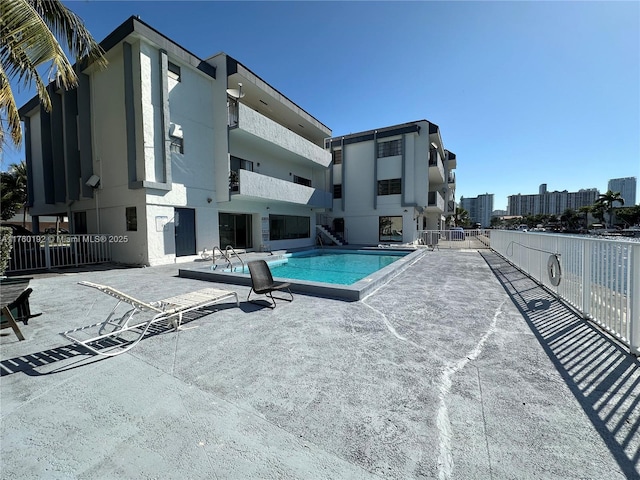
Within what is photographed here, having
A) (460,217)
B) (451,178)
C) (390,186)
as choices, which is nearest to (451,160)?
(451,178)

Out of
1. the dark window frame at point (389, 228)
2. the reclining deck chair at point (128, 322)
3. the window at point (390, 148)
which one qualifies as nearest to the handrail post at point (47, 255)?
the reclining deck chair at point (128, 322)

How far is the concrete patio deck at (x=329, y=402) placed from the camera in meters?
1.95

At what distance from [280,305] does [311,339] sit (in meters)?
1.97

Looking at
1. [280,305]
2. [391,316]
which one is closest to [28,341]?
[280,305]

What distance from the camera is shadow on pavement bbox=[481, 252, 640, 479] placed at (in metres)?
2.15

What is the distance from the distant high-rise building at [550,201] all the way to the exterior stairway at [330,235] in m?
138

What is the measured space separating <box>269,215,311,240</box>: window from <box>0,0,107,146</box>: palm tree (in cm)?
1331

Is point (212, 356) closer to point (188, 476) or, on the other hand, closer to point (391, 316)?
point (188, 476)

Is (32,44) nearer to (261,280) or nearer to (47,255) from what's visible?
(261,280)

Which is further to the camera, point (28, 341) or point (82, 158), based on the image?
point (82, 158)

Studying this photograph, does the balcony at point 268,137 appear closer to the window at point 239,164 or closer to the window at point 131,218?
the window at point 239,164

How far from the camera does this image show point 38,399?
8.90ft

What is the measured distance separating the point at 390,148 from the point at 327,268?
1509 centimetres

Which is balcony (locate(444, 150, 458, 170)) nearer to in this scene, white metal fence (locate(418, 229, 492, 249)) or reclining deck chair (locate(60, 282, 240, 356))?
white metal fence (locate(418, 229, 492, 249))
